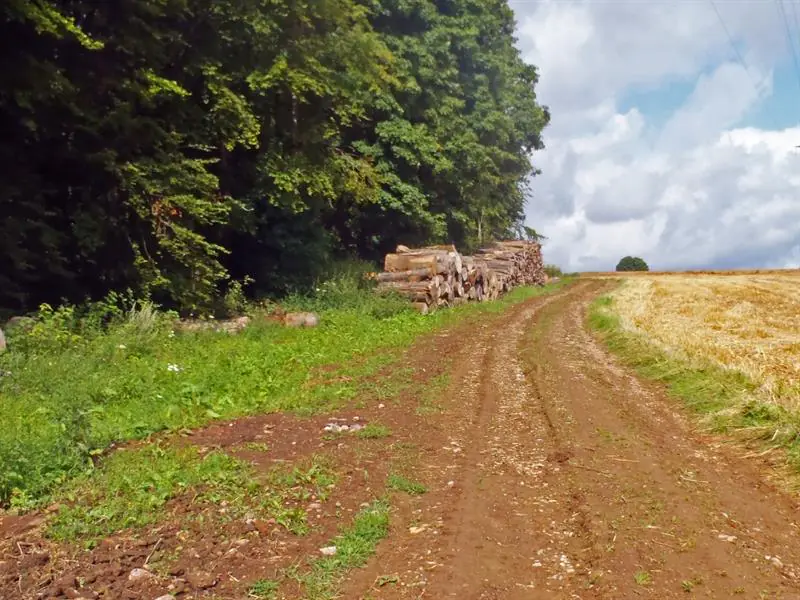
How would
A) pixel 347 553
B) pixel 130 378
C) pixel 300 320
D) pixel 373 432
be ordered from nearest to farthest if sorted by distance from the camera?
pixel 347 553 → pixel 373 432 → pixel 130 378 → pixel 300 320

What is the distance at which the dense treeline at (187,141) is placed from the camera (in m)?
12.7

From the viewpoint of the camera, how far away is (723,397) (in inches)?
329

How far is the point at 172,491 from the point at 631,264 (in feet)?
185

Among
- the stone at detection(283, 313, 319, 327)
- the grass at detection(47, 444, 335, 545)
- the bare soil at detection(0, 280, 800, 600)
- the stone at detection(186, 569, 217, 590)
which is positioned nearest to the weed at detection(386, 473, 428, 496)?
the bare soil at detection(0, 280, 800, 600)

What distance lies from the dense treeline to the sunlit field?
8.06 m

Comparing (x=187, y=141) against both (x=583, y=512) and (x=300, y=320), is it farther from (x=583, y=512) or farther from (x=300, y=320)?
(x=583, y=512)

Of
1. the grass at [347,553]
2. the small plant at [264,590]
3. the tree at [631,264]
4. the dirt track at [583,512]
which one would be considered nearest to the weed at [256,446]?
the dirt track at [583,512]

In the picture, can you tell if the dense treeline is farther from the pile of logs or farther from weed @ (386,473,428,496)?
weed @ (386,473,428,496)

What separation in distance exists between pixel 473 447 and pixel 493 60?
2493 centimetres

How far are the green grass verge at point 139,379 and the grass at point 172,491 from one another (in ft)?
1.16

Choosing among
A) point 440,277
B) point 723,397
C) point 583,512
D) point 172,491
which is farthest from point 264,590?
point 440,277

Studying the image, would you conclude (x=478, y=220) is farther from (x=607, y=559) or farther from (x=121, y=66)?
(x=607, y=559)

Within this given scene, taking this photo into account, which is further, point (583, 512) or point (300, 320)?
point (300, 320)

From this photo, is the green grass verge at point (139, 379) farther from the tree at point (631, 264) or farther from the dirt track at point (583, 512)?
the tree at point (631, 264)
